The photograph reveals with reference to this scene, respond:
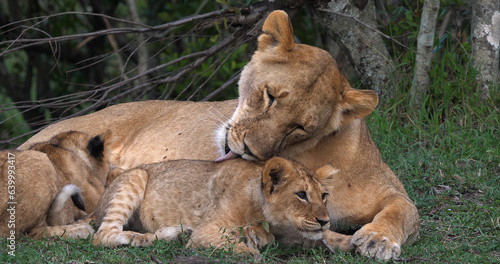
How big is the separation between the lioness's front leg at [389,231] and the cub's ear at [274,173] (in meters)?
0.54

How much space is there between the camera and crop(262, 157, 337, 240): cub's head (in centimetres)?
343

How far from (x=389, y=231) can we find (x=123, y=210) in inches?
61.5

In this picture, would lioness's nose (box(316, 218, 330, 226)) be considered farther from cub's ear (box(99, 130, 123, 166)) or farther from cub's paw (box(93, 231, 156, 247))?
cub's ear (box(99, 130, 123, 166))

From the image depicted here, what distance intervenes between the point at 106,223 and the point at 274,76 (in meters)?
1.29

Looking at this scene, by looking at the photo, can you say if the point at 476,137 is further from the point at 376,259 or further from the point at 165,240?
the point at 165,240

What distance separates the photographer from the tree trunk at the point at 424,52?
5625 mm

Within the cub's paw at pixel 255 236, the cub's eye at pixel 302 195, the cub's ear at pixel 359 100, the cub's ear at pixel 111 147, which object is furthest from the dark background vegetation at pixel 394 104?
the cub's ear at pixel 359 100

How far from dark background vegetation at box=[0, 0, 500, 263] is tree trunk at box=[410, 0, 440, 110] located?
Result: 3.4 inches

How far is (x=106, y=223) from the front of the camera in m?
3.93

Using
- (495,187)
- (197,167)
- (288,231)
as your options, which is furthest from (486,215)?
(197,167)

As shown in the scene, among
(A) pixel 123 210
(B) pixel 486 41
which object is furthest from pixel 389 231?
(B) pixel 486 41

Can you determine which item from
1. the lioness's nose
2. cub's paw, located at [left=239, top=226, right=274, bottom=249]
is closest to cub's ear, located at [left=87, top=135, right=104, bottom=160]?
cub's paw, located at [left=239, top=226, right=274, bottom=249]

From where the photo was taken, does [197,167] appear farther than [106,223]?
Yes

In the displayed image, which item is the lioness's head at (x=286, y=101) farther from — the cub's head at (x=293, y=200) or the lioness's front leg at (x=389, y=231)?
the lioness's front leg at (x=389, y=231)
